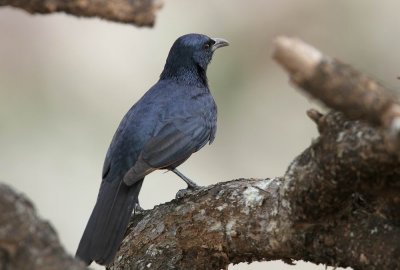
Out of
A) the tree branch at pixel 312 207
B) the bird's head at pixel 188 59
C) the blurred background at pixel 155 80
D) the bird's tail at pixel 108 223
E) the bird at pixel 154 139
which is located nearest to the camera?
the tree branch at pixel 312 207

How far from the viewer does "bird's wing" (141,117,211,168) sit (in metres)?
5.80

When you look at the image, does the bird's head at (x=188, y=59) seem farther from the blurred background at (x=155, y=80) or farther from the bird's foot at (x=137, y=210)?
the blurred background at (x=155, y=80)

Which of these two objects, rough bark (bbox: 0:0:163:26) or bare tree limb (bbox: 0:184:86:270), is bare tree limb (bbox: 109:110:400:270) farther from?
bare tree limb (bbox: 0:184:86:270)

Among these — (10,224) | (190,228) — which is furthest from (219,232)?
(10,224)

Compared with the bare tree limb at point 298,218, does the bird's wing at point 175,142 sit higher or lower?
higher

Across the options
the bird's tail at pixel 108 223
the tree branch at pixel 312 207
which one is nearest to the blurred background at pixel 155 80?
the bird's tail at pixel 108 223

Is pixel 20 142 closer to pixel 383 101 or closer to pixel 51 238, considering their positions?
pixel 51 238

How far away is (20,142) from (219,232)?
474 centimetres

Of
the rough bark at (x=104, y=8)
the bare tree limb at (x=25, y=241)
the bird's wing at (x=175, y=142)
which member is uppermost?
the bird's wing at (x=175, y=142)

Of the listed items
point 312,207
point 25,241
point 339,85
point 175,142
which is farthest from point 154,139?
point 339,85

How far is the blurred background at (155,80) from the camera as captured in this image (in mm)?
8992

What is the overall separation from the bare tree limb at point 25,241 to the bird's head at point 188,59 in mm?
3868

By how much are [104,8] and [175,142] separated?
2940mm

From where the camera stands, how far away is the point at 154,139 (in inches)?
234
